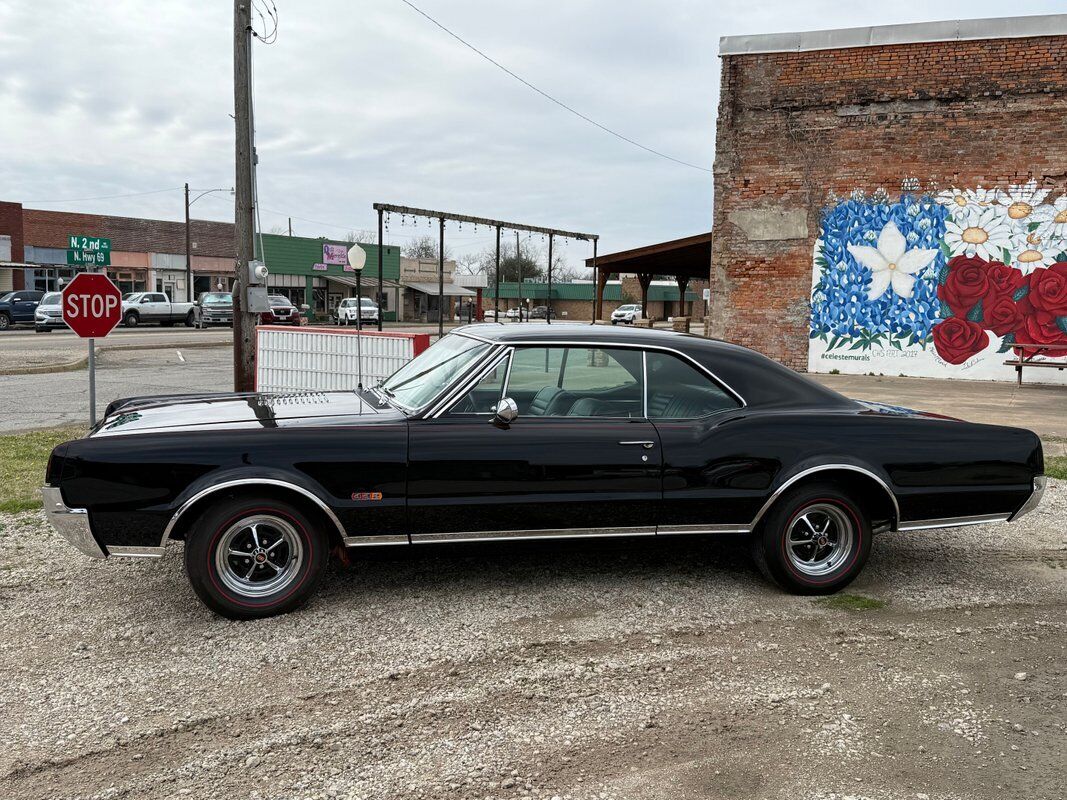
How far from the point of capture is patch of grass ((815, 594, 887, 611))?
4.52m

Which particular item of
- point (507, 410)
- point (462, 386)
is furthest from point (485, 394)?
point (507, 410)

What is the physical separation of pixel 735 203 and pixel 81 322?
1279cm

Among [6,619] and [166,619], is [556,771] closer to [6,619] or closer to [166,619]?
[166,619]

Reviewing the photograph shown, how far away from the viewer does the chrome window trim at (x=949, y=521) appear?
4.68 m

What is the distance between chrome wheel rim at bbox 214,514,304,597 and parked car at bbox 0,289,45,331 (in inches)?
1411

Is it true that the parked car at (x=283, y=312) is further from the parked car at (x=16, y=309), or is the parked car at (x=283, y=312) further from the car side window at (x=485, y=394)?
the car side window at (x=485, y=394)

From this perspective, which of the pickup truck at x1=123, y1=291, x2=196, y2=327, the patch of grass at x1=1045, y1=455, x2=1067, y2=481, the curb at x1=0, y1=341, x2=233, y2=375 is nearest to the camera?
the patch of grass at x1=1045, y1=455, x2=1067, y2=481

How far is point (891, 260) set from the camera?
53.8ft

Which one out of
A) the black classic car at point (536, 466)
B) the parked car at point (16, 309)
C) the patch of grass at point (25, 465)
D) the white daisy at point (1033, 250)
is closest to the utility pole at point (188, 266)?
the parked car at point (16, 309)

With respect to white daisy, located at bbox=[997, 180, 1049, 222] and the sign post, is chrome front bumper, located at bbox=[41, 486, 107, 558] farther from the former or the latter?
white daisy, located at bbox=[997, 180, 1049, 222]

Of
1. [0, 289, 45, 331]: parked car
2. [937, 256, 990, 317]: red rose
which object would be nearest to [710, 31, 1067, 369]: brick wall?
[937, 256, 990, 317]: red rose

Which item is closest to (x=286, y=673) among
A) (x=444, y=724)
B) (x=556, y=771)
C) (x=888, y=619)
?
(x=444, y=724)

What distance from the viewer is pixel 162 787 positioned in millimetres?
2816

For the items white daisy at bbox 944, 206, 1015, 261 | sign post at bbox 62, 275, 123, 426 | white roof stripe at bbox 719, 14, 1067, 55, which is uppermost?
white roof stripe at bbox 719, 14, 1067, 55
